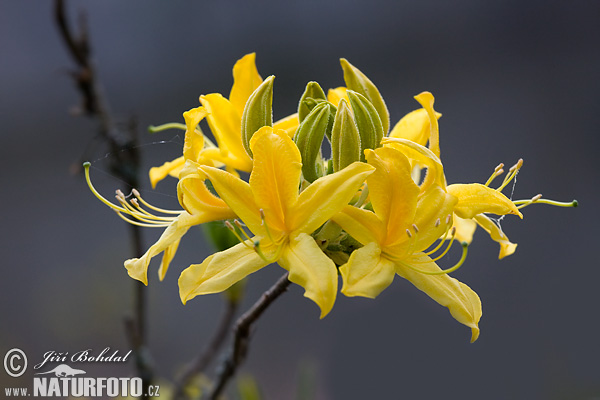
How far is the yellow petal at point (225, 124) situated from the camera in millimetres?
760

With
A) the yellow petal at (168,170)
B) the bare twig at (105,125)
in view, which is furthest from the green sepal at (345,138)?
the bare twig at (105,125)

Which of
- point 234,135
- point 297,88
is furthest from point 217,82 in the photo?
point 234,135

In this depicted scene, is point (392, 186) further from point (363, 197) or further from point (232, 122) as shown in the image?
point (232, 122)

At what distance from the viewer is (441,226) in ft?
2.07

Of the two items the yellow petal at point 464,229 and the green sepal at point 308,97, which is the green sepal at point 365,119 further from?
the yellow petal at point 464,229

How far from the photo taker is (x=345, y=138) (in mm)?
672

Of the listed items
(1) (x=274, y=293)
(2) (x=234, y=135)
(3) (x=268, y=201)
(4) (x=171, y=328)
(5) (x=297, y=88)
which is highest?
(5) (x=297, y=88)

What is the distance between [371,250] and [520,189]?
187 cm

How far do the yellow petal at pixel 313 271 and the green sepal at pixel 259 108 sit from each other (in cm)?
18

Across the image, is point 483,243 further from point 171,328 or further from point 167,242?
point 167,242

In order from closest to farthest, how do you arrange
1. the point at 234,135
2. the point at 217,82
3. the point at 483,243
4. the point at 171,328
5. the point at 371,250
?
1. the point at 371,250
2. the point at 234,135
3. the point at 483,243
4. the point at 171,328
5. the point at 217,82

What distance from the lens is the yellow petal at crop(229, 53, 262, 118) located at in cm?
79

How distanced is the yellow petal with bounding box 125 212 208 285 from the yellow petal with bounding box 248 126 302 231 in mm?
119

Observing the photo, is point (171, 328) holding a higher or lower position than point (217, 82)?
lower
